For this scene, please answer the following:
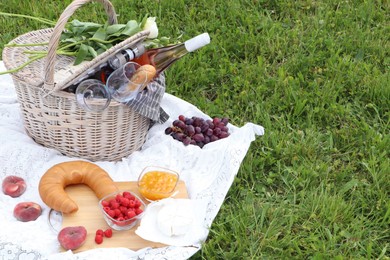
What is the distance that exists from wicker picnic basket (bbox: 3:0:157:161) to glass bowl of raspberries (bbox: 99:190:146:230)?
0.40 meters

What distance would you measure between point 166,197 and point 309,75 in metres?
1.50

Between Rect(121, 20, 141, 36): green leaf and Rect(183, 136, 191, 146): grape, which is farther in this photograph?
Rect(183, 136, 191, 146): grape

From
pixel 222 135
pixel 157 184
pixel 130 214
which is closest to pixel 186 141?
pixel 222 135

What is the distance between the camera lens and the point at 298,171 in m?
2.97

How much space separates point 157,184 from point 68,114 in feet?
1.73

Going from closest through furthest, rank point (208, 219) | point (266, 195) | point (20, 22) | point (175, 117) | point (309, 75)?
Result: point (208, 219) < point (266, 195) < point (175, 117) < point (309, 75) < point (20, 22)

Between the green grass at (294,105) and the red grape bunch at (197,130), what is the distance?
0.21 meters

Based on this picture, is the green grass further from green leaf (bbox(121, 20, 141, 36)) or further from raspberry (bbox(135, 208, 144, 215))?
green leaf (bbox(121, 20, 141, 36))

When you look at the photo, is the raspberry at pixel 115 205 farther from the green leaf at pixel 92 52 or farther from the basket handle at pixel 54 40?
the green leaf at pixel 92 52

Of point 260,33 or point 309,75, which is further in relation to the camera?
point 260,33

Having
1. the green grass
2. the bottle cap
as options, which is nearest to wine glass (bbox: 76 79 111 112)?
the bottle cap

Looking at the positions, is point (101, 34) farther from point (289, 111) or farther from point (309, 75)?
point (309, 75)

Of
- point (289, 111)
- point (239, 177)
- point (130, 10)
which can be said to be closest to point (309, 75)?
point (289, 111)

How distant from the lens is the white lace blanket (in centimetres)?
240
